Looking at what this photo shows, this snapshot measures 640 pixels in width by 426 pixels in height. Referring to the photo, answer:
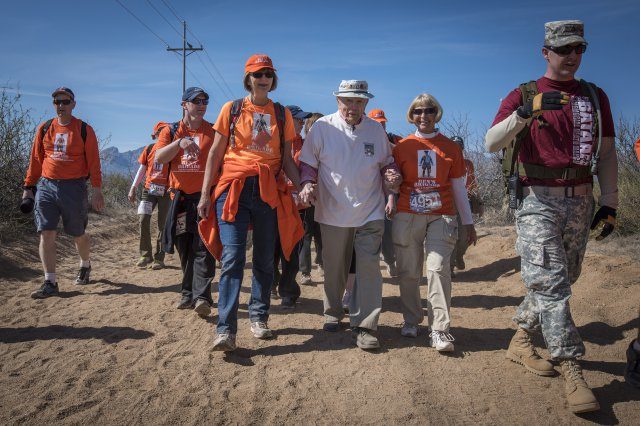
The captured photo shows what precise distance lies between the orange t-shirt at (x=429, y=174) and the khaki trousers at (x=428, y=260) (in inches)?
3.7

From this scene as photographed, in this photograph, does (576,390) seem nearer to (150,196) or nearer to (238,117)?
(238,117)

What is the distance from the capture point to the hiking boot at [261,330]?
14.2 ft

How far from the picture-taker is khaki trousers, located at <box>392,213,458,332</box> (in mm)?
4160

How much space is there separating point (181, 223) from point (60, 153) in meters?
2.02

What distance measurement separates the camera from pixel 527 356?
3703mm

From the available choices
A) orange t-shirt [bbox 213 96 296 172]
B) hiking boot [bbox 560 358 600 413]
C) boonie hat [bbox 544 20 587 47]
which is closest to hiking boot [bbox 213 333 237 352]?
orange t-shirt [bbox 213 96 296 172]

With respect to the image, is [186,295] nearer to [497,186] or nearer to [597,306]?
[597,306]

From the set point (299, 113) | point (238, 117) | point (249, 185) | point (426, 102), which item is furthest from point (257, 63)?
point (299, 113)

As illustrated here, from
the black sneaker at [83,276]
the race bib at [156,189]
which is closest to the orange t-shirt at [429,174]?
the race bib at [156,189]

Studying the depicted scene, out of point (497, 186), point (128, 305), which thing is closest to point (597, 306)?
point (128, 305)

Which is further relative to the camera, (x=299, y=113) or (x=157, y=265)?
(x=157, y=265)

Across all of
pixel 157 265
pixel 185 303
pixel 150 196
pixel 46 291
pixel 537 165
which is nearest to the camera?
pixel 537 165

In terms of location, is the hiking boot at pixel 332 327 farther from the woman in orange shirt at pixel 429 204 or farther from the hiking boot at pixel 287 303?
the hiking boot at pixel 287 303

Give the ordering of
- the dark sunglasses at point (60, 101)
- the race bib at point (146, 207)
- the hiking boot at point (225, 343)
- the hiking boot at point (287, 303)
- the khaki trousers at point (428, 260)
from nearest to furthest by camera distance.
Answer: the hiking boot at point (225, 343)
the khaki trousers at point (428, 260)
the hiking boot at point (287, 303)
the dark sunglasses at point (60, 101)
the race bib at point (146, 207)
